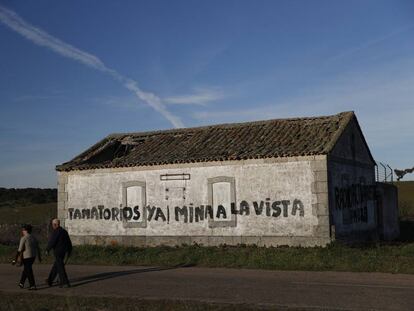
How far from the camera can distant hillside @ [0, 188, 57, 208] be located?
68738 millimetres

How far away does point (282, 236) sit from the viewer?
20766 mm

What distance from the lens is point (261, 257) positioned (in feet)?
58.0

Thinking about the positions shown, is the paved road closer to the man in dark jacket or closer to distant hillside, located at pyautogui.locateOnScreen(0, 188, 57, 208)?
the man in dark jacket

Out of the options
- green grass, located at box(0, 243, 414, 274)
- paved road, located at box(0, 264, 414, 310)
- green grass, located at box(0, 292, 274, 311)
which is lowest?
paved road, located at box(0, 264, 414, 310)

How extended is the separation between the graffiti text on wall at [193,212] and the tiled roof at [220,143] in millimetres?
1803

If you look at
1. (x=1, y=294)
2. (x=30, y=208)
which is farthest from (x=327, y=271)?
(x=30, y=208)

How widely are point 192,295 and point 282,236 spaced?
989 centimetres

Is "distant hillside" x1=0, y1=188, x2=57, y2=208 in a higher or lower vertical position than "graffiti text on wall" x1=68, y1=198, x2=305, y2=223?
higher

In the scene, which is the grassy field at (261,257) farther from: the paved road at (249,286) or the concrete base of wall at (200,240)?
the paved road at (249,286)

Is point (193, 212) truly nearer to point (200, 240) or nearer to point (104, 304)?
point (200, 240)

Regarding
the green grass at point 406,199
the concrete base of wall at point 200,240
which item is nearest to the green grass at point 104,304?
the concrete base of wall at point 200,240

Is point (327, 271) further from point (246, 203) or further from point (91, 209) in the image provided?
point (91, 209)

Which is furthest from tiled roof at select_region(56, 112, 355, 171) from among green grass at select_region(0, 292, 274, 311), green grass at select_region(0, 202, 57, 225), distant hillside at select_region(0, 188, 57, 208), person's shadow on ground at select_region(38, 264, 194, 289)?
distant hillside at select_region(0, 188, 57, 208)

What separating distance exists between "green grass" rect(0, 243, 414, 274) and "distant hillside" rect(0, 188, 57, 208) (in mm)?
48367
